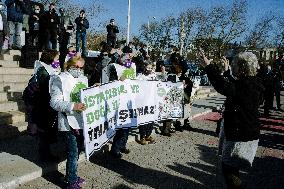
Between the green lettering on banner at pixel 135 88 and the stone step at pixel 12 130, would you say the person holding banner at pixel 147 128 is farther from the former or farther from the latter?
the stone step at pixel 12 130

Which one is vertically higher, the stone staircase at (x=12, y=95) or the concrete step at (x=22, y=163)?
the stone staircase at (x=12, y=95)

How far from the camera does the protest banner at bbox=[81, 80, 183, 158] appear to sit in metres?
5.70

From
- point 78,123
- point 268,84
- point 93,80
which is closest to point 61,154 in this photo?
point 78,123

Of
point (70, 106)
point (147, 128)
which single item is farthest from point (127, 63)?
point (70, 106)

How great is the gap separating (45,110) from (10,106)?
135 inches

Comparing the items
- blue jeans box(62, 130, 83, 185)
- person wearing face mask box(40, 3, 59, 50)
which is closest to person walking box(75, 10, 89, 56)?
person wearing face mask box(40, 3, 59, 50)

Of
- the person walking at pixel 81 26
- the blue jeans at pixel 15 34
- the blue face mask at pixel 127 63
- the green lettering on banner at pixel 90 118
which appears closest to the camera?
the green lettering on banner at pixel 90 118

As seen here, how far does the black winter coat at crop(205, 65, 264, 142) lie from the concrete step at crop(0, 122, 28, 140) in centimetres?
504

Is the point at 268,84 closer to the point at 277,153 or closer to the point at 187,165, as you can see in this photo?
the point at 277,153

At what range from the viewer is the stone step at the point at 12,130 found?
763 centimetres

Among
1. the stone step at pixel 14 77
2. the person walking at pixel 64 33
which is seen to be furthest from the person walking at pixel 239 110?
the person walking at pixel 64 33

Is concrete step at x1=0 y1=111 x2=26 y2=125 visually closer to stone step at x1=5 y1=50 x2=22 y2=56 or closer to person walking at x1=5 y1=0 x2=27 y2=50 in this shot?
stone step at x1=5 y1=50 x2=22 y2=56

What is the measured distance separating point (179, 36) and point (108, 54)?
4208cm

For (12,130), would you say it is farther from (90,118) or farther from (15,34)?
(15,34)
